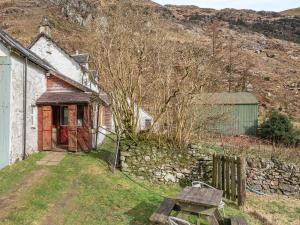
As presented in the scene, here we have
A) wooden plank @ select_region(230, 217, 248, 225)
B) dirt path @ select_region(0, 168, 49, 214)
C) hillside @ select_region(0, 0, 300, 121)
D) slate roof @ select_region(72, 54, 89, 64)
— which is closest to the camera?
wooden plank @ select_region(230, 217, 248, 225)

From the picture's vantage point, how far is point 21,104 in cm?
1516

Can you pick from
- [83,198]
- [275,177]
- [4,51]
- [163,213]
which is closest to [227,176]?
[275,177]

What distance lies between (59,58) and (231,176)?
17383 mm

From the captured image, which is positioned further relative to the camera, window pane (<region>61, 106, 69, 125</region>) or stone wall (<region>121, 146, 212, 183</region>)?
window pane (<region>61, 106, 69, 125</region>)

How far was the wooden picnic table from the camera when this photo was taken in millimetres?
7023

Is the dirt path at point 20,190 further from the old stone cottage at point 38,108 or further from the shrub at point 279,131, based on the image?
the shrub at point 279,131

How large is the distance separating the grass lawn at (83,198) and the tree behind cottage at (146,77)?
2.30 meters

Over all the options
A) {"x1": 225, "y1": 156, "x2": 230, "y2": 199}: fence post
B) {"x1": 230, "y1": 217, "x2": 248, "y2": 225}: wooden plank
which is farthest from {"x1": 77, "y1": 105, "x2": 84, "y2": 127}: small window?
{"x1": 230, "y1": 217, "x2": 248, "y2": 225}: wooden plank

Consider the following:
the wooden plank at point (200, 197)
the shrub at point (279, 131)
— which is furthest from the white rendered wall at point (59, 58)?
the wooden plank at point (200, 197)

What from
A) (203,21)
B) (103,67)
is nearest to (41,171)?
(103,67)

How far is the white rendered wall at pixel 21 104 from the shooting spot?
555 inches

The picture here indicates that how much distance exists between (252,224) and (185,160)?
428 centimetres

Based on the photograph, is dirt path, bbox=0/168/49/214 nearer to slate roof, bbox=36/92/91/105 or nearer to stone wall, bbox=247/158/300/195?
slate roof, bbox=36/92/91/105

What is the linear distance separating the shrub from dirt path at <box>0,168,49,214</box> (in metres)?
19.7
